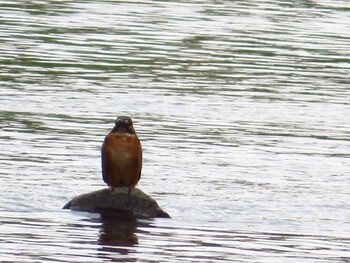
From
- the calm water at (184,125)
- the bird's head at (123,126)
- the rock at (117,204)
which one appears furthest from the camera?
the bird's head at (123,126)

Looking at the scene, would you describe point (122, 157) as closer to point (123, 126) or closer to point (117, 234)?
point (123, 126)

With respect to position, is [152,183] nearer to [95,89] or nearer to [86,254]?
[86,254]

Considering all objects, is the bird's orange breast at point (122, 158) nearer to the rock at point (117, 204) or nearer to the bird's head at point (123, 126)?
the bird's head at point (123, 126)

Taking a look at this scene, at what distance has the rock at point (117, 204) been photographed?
1466 centimetres

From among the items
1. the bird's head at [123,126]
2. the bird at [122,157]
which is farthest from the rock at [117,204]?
the bird's head at [123,126]

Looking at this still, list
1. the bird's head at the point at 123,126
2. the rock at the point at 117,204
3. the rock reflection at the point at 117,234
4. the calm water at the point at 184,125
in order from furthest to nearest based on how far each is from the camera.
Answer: the bird's head at the point at 123,126 → the rock at the point at 117,204 → the calm water at the point at 184,125 → the rock reflection at the point at 117,234

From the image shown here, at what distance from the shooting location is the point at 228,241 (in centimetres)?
1347

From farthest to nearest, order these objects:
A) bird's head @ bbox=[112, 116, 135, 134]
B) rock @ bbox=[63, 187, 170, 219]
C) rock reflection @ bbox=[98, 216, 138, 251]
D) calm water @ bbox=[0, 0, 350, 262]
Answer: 1. bird's head @ bbox=[112, 116, 135, 134]
2. rock @ bbox=[63, 187, 170, 219]
3. calm water @ bbox=[0, 0, 350, 262]
4. rock reflection @ bbox=[98, 216, 138, 251]

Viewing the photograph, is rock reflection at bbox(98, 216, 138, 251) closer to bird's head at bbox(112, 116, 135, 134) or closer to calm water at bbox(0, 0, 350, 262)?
calm water at bbox(0, 0, 350, 262)

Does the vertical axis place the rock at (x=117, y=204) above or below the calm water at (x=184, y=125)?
above

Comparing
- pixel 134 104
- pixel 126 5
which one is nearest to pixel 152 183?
pixel 134 104

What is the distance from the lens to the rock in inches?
577

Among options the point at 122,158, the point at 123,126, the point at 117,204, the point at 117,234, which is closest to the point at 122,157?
the point at 122,158

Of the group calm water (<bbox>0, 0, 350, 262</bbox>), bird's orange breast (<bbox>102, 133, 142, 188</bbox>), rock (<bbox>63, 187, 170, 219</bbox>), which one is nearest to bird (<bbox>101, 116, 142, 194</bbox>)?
bird's orange breast (<bbox>102, 133, 142, 188</bbox>)
